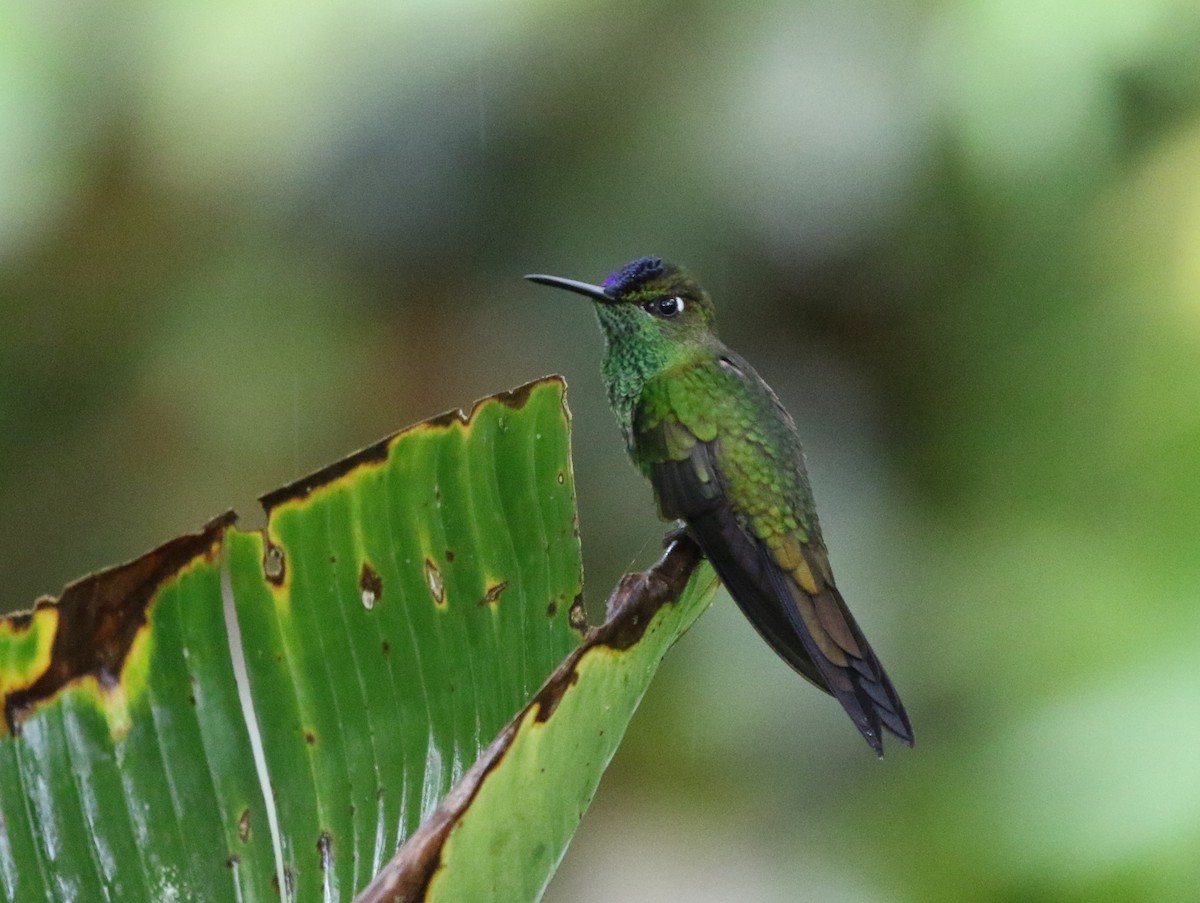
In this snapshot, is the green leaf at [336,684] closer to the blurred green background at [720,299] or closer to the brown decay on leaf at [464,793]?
the brown decay on leaf at [464,793]

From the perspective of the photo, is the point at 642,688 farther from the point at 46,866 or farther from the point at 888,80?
the point at 888,80

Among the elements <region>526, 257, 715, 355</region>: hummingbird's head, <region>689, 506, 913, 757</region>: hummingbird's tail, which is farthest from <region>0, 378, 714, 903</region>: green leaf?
<region>526, 257, 715, 355</region>: hummingbird's head

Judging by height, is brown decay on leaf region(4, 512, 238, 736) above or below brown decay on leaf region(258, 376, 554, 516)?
below

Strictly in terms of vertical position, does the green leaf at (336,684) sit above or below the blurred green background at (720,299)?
below

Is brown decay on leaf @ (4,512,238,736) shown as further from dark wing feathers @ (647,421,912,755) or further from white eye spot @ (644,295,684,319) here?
white eye spot @ (644,295,684,319)

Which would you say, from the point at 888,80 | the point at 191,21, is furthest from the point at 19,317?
the point at 888,80

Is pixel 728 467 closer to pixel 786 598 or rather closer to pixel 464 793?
pixel 786 598

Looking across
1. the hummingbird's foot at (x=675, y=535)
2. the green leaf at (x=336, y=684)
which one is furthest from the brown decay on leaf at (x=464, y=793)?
the hummingbird's foot at (x=675, y=535)
